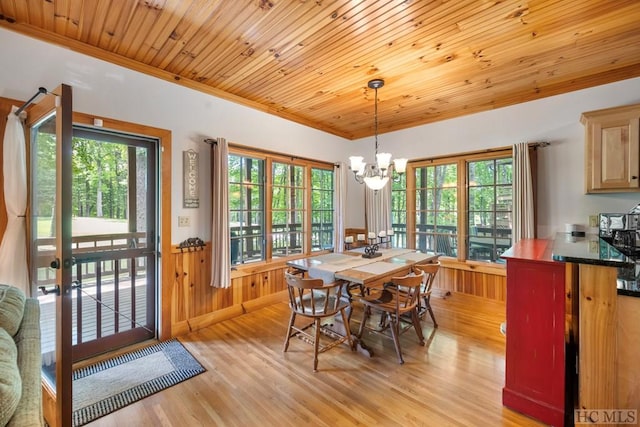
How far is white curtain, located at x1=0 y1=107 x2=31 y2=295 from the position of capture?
199cm

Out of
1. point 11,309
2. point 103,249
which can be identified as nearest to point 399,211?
point 103,249

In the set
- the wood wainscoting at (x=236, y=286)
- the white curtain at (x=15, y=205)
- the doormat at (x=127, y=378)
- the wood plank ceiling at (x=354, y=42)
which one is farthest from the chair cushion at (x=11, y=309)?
the wood plank ceiling at (x=354, y=42)

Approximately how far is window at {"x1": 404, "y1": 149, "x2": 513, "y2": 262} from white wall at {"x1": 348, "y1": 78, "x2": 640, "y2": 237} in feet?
0.94

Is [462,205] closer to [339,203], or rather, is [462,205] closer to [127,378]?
[339,203]

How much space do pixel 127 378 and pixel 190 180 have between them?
1888 millimetres

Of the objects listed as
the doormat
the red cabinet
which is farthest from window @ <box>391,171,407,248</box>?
the doormat

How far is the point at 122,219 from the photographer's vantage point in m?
2.72

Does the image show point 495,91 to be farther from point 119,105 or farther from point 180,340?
point 180,340

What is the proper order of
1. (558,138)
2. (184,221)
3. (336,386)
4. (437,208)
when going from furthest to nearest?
1. (437,208)
2. (558,138)
3. (184,221)
4. (336,386)

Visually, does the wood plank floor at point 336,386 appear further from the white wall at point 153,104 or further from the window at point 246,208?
the white wall at point 153,104

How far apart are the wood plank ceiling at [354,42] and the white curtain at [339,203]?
4.85 ft

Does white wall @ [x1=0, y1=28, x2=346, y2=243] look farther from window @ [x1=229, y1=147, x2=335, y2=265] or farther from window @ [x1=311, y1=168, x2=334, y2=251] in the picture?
window @ [x1=311, y1=168, x2=334, y2=251]

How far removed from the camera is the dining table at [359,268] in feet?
8.22

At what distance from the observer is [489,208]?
12.8ft
